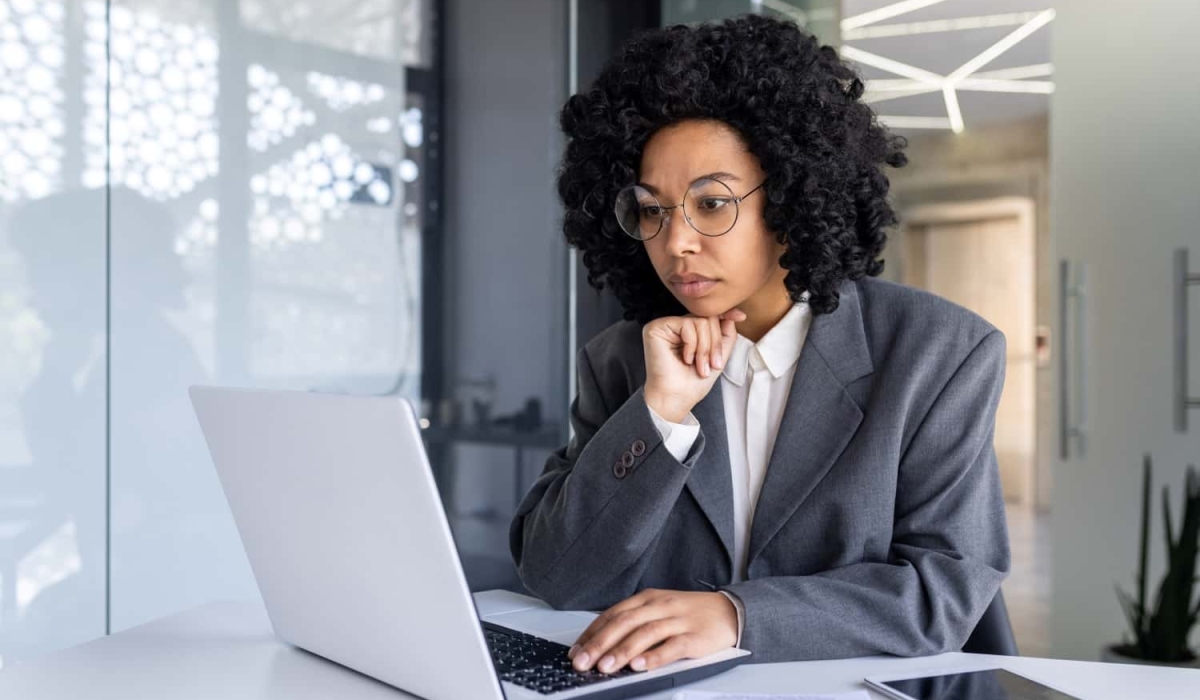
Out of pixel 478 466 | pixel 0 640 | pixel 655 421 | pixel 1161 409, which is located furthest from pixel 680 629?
pixel 1161 409

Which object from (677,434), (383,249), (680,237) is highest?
(383,249)

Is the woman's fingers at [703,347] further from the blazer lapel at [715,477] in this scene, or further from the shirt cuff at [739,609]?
the shirt cuff at [739,609]

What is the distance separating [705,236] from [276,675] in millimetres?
784

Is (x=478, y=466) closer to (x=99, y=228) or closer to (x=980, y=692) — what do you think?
(x=99, y=228)

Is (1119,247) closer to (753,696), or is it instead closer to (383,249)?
(383,249)

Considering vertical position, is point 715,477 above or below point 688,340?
below

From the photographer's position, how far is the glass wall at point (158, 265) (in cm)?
231

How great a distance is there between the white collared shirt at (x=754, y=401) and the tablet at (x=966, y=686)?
48cm

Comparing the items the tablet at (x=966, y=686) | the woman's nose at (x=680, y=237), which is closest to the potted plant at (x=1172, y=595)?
the woman's nose at (x=680, y=237)

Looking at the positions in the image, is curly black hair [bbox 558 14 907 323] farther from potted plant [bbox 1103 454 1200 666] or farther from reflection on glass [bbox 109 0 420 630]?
potted plant [bbox 1103 454 1200 666]

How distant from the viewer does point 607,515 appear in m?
1.45

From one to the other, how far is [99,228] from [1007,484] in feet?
22.7

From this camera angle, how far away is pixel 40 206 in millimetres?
2320

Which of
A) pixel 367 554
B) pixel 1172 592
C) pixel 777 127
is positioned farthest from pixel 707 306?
pixel 1172 592
